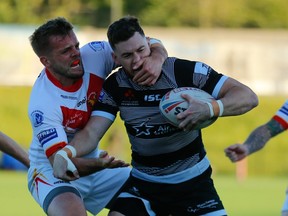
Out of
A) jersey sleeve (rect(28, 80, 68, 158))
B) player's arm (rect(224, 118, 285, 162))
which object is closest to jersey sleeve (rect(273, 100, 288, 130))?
player's arm (rect(224, 118, 285, 162))

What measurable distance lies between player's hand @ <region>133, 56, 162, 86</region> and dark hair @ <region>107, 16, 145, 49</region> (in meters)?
0.23

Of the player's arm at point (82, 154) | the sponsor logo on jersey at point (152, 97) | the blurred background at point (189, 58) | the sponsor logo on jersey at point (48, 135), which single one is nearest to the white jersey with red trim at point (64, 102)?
the sponsor logo on jersey at point (48, 135)

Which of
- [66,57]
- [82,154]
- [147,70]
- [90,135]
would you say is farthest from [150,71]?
[66,57]

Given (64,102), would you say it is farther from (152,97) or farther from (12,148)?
(12,148)

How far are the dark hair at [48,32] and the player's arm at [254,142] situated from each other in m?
1.78

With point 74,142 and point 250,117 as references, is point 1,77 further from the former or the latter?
point 74,142

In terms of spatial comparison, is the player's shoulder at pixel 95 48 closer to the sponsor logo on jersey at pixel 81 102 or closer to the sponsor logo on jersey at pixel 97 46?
the sponsor logo on jersey at pixel 97 46

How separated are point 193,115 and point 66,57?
63.5 inches

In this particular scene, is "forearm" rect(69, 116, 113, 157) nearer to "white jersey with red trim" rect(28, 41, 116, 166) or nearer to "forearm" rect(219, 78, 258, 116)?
"white jersey with red trim" rect(28, 41, 116, 166)

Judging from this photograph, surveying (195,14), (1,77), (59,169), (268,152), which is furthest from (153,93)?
(195,14)

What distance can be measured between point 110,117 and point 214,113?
1.08 m

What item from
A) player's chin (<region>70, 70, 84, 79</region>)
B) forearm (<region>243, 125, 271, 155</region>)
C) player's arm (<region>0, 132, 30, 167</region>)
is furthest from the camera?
player's arm (<region>0, 132, 30, 167</region>)

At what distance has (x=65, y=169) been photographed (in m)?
7.74

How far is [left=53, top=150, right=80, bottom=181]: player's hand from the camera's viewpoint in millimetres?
7750
